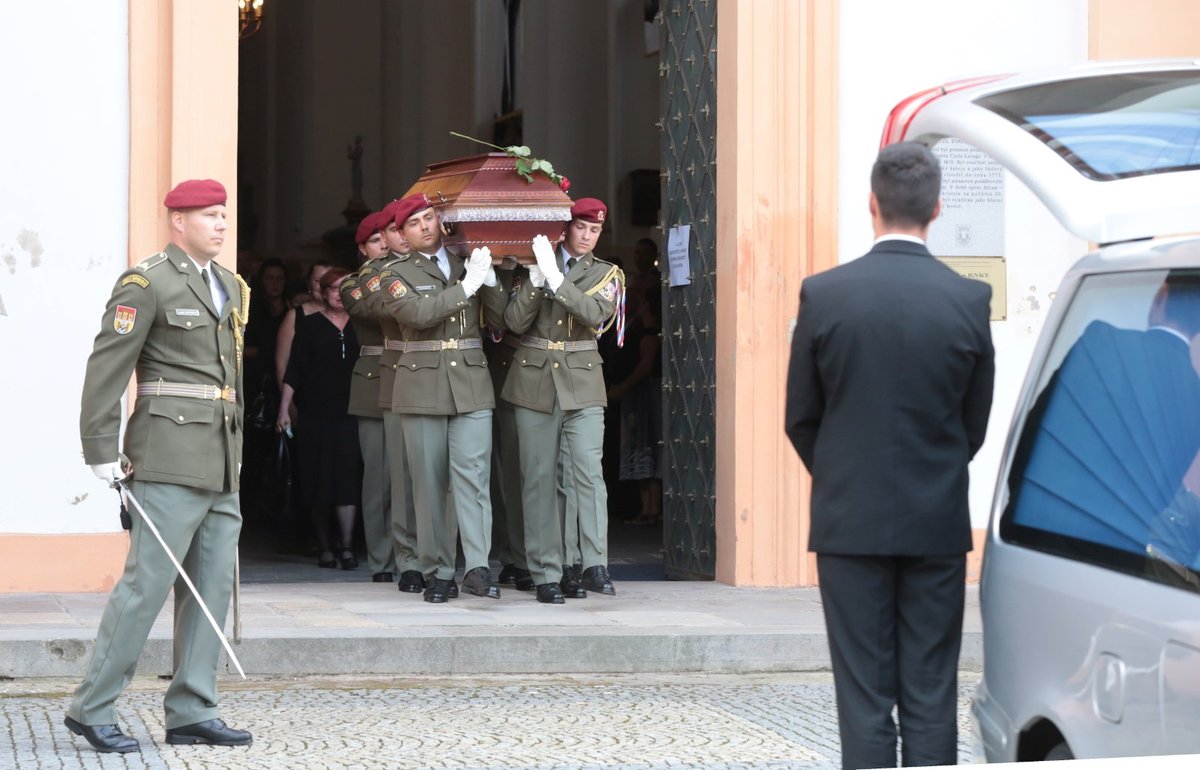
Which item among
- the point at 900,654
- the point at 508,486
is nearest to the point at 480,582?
the point at 508,486

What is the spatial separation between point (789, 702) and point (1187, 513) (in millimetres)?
4614

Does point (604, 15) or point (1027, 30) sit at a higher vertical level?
point (604, 15)

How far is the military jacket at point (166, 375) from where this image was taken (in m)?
6.29

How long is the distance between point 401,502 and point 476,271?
1480 mm

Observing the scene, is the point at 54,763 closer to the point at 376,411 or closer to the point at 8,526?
the point at 8,526

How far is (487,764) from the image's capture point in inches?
245

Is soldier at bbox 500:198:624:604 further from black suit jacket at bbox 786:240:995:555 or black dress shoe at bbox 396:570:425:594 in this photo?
black suit jacket at bbox 786:240:995:555

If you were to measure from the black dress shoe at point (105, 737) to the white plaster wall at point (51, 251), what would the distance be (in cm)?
361

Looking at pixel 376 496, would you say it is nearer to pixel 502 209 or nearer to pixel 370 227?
pixel 370 227

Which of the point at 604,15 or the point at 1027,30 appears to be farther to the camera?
the point at 604,15

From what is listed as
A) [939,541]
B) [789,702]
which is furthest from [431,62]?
[939,541]

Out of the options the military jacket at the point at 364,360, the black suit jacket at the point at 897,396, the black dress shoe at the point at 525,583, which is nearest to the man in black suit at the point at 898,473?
the black suit jacket at the point at 897,396

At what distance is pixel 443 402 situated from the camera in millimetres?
9594

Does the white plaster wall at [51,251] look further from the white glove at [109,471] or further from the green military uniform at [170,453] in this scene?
the white glove at [109,471]
